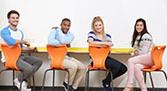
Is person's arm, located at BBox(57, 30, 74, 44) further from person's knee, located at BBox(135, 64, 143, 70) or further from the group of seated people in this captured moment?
person's knee, located at BBox(135, 64, 143, 70)

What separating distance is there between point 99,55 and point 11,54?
113cm

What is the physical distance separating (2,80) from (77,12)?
1.67m

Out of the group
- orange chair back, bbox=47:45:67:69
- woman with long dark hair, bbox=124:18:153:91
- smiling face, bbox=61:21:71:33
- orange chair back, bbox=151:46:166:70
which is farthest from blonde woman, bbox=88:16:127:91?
orange chair back, bbox=151:46:166:70

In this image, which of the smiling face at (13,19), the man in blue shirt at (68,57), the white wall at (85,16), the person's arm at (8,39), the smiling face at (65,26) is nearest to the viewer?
the person's arm at (8,39)

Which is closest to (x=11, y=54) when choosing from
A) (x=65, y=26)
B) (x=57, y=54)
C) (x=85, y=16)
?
(x=57, y=54)

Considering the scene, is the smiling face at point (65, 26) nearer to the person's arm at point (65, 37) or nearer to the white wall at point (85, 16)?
the person's arm at point (65, 37)

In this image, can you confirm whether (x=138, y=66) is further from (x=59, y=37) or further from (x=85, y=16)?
(x=85, y=16)

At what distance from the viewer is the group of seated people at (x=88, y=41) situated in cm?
458

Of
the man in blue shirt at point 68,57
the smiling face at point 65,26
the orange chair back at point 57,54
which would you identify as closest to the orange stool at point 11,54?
the orange chair back at point 57,54

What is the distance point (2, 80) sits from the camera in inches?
220

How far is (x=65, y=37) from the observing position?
506 centimetres

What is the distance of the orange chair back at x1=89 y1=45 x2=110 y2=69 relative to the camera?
439 cm

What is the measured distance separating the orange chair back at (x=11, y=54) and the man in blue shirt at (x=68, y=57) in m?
0.63

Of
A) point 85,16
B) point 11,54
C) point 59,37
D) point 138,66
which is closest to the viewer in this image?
point 11,54
